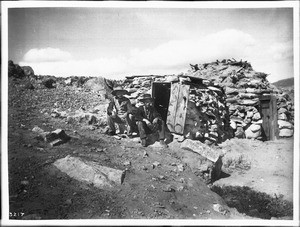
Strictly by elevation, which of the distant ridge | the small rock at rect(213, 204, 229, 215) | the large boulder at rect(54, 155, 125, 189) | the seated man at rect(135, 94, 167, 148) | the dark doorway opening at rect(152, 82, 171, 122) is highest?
the distant ridge

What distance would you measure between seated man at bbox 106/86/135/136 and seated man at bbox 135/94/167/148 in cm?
18

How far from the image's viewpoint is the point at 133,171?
15.8 feet

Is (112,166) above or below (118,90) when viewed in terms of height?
below

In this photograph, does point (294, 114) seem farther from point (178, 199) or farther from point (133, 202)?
point (133, 202)

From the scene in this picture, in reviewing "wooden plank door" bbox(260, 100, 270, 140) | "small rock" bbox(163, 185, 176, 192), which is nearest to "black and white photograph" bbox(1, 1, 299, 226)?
"small rock" bbox(163, 185, 176, 192)

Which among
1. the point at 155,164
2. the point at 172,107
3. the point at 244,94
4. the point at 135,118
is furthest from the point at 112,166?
the point at 244,94

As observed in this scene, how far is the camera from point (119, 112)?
5.26 metres

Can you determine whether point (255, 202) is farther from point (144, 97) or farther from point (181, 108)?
point (144, 97)

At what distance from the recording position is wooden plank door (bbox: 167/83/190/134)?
5324 mm

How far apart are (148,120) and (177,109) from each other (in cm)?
63

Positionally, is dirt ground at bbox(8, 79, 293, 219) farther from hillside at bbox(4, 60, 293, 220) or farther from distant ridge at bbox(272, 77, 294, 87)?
distant ridge at bbox(272, 77, 294, 87)

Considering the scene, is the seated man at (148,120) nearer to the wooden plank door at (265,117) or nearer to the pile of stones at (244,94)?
the pile of stones at (244,94)

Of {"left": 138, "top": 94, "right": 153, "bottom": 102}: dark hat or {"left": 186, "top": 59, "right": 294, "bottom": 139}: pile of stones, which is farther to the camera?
{"left": 186, "top": 59, "right": 294, "bottom": 139}: pile of stones

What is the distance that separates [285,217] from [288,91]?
7.92 ft
